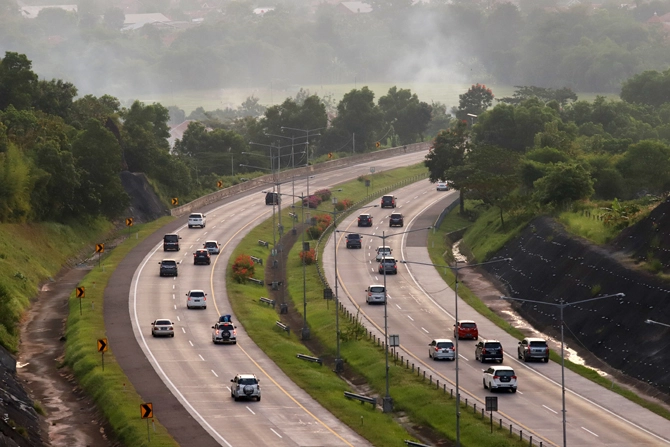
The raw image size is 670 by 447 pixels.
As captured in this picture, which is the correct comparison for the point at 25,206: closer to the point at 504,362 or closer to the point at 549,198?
the point at 549,198

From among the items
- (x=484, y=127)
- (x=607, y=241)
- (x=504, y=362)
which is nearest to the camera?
(x=504, y=362)

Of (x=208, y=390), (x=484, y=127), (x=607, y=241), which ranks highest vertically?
(x=484, y=127)

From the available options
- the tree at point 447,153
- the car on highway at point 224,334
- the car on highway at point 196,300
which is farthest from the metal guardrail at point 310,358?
the tree at point 447,153

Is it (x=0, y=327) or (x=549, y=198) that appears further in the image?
(x=549, y=198)

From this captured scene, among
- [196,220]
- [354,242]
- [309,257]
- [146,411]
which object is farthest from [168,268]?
[146,411]

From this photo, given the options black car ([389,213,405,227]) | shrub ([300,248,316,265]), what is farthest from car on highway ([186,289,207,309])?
black car ([389,213,405,227])

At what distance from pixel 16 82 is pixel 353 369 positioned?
321 ft

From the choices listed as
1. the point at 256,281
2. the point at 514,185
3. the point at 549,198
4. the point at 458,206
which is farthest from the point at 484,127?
the point at 256,281

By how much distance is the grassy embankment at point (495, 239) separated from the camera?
9162 cm

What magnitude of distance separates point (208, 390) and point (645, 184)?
79924 mm

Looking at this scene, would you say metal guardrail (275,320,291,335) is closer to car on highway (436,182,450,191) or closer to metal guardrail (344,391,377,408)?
metal guardrail (344,391,377,408)

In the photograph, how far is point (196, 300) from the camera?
383 feet

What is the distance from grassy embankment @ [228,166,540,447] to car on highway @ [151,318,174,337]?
21.8 feet

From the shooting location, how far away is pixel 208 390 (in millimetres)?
88562
